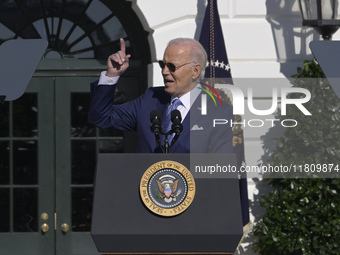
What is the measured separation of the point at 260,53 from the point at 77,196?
7.10 ft

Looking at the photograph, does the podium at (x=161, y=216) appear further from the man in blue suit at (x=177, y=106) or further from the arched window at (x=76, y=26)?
the arched window at (x=76, y=26)

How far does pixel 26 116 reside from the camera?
24.5 feet

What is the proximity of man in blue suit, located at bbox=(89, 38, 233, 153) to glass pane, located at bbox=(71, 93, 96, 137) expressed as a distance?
2.82 meters

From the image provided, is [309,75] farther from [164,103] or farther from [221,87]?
[164,103]

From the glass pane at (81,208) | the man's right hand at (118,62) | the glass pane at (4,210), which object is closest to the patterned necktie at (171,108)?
the man's right hand at (118,62)

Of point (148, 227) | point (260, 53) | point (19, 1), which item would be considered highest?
point (19, 1)

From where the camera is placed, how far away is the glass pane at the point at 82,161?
24.5 feet

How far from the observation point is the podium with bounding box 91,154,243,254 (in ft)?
11.5

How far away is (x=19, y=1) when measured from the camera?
7457 millimetres

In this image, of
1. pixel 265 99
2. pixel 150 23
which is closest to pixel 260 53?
pixel 265 99

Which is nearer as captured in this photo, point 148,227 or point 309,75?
point 148,227

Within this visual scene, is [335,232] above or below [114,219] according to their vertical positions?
below

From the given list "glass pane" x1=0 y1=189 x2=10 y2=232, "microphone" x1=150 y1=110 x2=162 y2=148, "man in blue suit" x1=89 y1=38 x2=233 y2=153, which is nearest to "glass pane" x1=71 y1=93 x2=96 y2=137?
"glass pane" x1=0 y1=189 x2=10 y2=232

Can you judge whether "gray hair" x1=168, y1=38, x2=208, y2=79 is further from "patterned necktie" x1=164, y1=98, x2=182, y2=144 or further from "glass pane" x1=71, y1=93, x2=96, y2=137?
"glass pane" x1=71, y1=93, x2=96, y2=137
